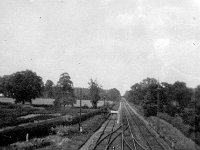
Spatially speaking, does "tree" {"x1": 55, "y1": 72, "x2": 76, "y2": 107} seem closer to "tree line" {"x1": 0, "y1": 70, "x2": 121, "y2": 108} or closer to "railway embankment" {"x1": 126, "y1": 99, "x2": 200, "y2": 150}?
"tree line" {"x1": 0, "y1": 70, "x2": 121, "y2": 108}

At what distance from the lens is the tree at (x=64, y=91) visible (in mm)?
93375

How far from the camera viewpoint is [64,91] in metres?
99.1

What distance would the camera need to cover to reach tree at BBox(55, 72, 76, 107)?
9338cm

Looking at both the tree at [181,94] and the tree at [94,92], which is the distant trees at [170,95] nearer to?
the tree at [181,94]

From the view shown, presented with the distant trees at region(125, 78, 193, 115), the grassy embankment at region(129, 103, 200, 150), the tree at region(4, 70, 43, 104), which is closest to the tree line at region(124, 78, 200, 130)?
the distant trees at region(125, 78, 193, 115)

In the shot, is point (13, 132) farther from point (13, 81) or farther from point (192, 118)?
point (13, 81)

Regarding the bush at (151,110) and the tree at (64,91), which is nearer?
the bush at (151,110)

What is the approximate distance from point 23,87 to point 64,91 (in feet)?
52.9

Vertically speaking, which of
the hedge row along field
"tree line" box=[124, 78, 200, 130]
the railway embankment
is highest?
"tree line" box=[124, 78, 200, 130]

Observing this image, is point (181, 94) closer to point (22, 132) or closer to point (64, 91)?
point (64, 91)

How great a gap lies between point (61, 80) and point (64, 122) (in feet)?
201

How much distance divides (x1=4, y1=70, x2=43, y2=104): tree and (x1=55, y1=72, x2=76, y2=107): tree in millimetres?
8161

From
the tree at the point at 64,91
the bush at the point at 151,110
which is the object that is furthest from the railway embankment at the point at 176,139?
the tree at the point at 64,91

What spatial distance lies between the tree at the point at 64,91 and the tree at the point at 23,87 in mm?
8161
